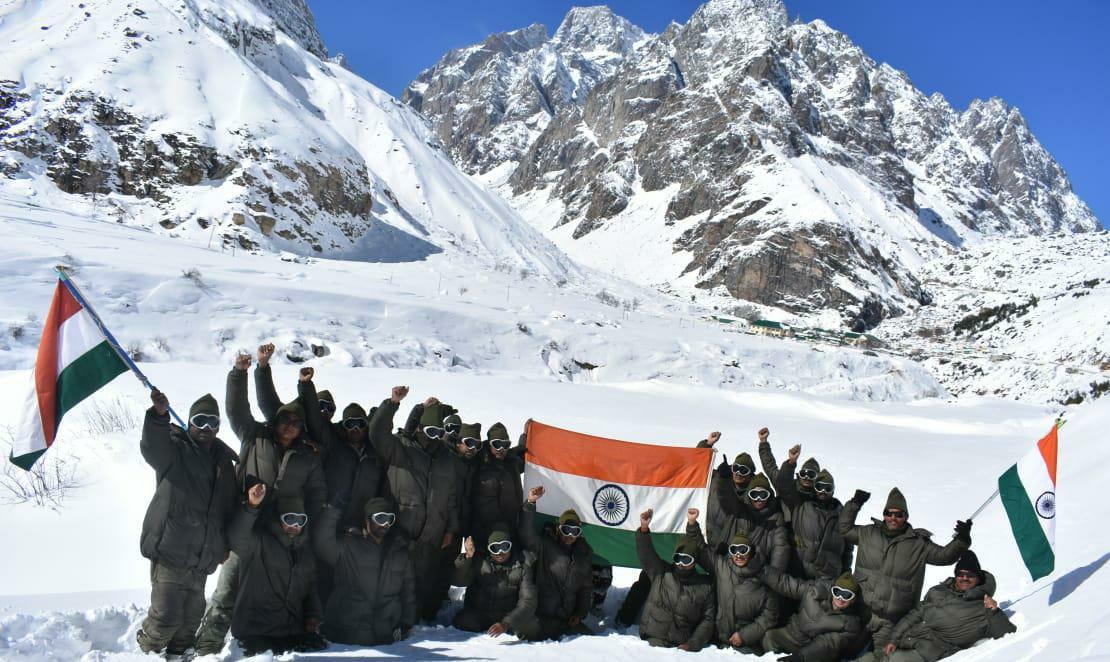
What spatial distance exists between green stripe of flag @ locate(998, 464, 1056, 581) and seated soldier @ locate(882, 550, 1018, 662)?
504 millimetres

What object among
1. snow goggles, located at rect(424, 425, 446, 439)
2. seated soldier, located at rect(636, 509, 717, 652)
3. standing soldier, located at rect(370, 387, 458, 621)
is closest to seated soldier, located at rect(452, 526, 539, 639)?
standing soldier, located at rect(370, 387, 458, 621)

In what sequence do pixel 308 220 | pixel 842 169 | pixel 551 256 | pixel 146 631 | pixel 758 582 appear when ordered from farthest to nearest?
pixel 842 169, pixel 551 256, pixel 308 220, pixel 758 582, pixel 146 631

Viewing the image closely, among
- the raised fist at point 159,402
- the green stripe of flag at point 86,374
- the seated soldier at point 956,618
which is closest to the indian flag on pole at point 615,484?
the seated soldier at point 956,618

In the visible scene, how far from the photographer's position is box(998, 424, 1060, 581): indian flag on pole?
5047 mm

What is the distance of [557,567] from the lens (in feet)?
18.8

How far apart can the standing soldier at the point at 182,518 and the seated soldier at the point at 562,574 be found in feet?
8.19

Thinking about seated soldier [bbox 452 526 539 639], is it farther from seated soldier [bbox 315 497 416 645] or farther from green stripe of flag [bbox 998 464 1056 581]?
green stripe of flag [bbox 998 464 1056 581]

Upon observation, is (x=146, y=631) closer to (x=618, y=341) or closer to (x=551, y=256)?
(x=618, y=341)

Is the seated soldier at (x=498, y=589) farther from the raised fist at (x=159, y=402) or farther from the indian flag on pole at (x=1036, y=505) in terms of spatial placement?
the indian flag on pole at (x=1036, y=505)

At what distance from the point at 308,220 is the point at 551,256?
19.1 meters

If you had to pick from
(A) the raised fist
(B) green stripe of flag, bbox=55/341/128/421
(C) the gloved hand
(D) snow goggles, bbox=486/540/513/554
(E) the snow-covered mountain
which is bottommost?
(D) snow goggles, bbox=486/540/513/554

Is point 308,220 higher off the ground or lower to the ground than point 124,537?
higher

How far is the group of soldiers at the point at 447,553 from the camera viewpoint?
4.45m

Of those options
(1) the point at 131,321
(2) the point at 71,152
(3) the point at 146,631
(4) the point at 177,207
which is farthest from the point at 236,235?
(3) the point at 146,631
